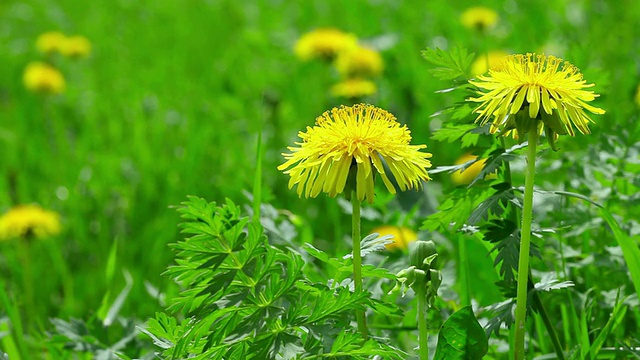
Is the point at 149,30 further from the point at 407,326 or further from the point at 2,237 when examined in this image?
the point at 407,326

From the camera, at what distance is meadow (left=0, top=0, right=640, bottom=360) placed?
1.22 m

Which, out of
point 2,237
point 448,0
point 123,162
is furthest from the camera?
point 448,0

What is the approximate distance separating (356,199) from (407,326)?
50 cm

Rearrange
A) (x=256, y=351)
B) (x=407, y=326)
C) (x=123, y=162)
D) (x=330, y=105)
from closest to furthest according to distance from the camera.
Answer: (x=256, y=351) → (x=407, y=326) → (x=123, y=162) → (x=330, y=105)

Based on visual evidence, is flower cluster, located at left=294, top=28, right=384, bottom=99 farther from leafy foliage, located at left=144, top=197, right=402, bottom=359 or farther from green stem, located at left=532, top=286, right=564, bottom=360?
leafy foliage, located at left=144, top=197, right=402, bottom=359

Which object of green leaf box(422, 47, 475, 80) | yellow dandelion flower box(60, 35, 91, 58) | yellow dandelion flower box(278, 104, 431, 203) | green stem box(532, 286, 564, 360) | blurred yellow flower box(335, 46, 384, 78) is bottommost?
green stem box(532, 286, 564, 360)

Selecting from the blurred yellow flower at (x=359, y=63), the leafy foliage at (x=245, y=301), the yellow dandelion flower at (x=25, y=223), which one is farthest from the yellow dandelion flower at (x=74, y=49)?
the leafy foliage at (x=245, y=301)

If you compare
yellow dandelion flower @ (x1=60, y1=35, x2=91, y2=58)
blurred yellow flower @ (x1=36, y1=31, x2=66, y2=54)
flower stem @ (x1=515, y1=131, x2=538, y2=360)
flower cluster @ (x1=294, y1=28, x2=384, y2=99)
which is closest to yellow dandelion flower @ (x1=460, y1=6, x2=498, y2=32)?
flower cluster @ (x1=294, y1=28, x2=384, y2=99)

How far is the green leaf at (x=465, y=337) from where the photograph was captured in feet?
4.19

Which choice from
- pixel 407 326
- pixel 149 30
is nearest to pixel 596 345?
pixel 407 326

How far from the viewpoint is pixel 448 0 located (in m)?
4.82

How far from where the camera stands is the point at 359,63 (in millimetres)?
3584

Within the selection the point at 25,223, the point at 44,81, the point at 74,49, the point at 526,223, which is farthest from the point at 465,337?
the point at 74,49

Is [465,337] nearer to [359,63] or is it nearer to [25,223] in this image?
[25,223]
